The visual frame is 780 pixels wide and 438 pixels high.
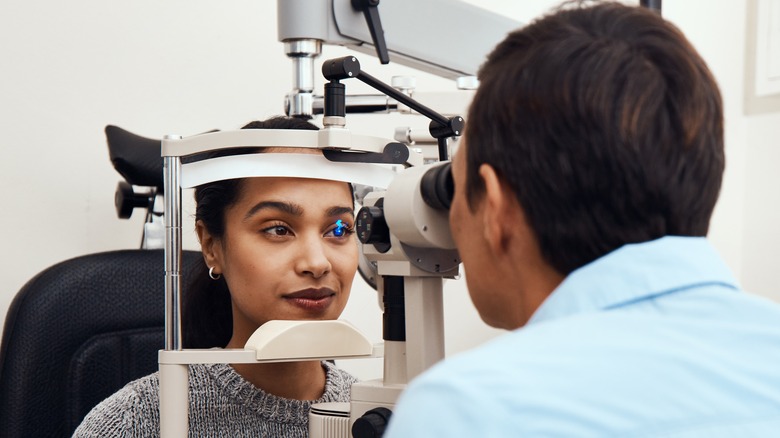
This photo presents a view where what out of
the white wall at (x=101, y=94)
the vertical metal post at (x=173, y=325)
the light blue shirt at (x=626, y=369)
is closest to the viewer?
the light blue shirt at (x=626, y=369)

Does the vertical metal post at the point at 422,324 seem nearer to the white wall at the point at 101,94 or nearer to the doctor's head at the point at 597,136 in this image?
the doctor's head at the point at 597,136

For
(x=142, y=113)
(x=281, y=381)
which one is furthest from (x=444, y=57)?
(x=142, y=113)

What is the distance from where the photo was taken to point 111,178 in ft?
5.87

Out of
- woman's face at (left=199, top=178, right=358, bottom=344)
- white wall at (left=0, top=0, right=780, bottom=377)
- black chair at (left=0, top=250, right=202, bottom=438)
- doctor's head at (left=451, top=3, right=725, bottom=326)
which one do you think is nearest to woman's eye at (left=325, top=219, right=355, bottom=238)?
woman's face at (left=199, top=178, right=358, bottom=344)

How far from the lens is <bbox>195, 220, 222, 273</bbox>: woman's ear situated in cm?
126

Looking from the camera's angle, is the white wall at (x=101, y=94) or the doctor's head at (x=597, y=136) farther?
the white wall at (x=101, y=94)

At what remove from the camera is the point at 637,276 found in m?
0.60

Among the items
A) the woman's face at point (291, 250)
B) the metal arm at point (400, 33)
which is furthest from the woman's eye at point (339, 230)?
the metal arm at point (400, 33)

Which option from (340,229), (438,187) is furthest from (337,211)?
(438,187)

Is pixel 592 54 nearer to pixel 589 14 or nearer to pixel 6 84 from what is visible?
pixel 589 14

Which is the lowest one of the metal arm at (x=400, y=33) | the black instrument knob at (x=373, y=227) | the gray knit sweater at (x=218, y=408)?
the gray knit sweater at (x=218, y=408)

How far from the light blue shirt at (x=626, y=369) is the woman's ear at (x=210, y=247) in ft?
2.42

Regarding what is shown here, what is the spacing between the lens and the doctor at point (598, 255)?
52 centimetres

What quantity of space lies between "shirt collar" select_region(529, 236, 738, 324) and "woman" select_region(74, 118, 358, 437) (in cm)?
51
